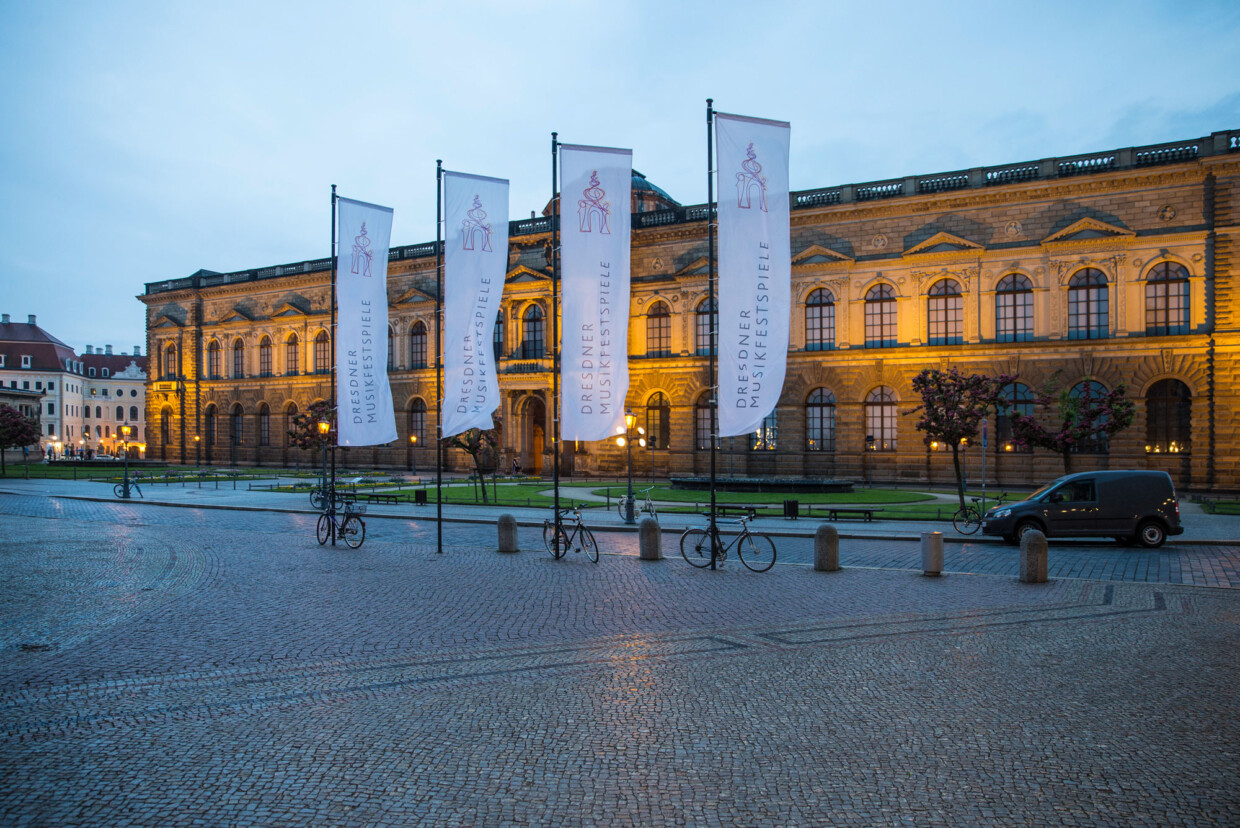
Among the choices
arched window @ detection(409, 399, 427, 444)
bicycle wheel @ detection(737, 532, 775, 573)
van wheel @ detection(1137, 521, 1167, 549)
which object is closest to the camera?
bicycle wheel @ detection(737, 532, 775, 573)

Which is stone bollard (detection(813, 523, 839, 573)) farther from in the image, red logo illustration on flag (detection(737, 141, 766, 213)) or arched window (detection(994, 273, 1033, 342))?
arched window (detection(994, 273, 1033, 342))

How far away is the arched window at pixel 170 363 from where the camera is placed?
7081 centimetres

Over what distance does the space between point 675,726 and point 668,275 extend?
144 ft

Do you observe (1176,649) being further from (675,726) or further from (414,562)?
(414,562)

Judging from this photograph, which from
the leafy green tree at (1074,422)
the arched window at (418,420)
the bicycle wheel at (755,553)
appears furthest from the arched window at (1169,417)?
the arched window at (418,420)

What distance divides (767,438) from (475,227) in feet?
98.4

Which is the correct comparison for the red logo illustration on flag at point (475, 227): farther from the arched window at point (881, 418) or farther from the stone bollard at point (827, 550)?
the arched window at point (881, 418)

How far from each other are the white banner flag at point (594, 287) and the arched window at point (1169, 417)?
30.9 m

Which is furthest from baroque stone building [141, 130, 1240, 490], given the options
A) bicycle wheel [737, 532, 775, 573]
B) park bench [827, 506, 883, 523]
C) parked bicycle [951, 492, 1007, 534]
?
A: bicycle wheel [737, 532, 775, 573]

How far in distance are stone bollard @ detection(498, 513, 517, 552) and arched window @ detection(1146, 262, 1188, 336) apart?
33681 millimetres

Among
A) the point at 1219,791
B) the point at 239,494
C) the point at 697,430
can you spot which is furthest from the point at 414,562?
the point at 697,430

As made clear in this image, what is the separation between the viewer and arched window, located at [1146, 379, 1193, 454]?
37.6 m

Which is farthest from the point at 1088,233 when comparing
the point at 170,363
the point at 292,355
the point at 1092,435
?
the point at 170,363

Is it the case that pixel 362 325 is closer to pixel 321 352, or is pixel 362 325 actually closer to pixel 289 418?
pixel 321 352
